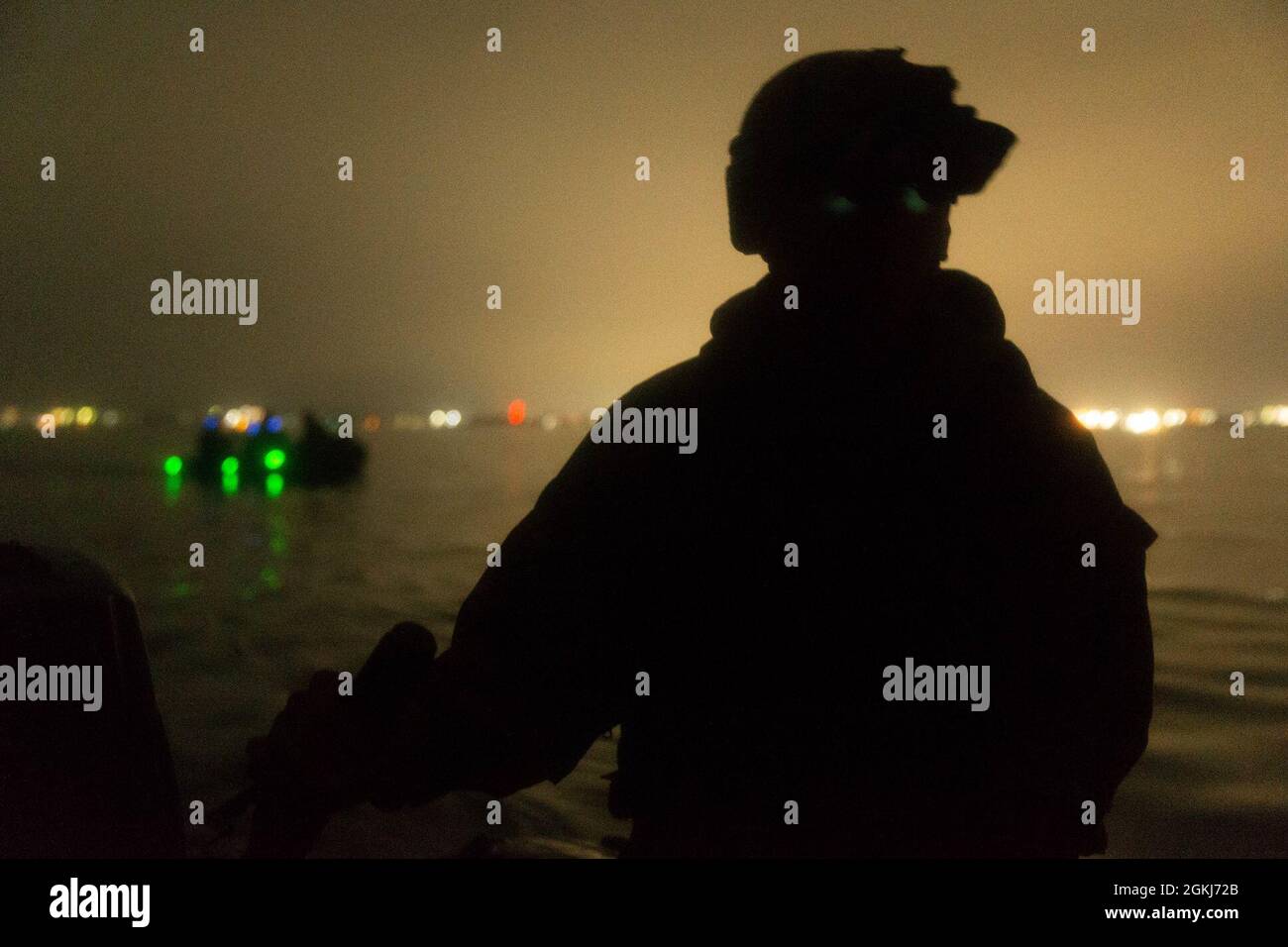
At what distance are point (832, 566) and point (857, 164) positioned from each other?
0.69m

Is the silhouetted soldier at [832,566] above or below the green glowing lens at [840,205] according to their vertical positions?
below

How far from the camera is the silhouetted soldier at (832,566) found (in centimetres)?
162

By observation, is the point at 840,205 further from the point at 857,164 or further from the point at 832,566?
the point at 832,566

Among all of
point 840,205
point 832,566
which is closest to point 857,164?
point 840,205

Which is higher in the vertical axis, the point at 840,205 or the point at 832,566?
the point at 840,205

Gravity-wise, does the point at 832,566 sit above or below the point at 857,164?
below

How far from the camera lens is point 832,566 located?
1.64 m

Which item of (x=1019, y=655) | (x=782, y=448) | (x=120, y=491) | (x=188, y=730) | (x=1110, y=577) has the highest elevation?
(x=120, y=491)

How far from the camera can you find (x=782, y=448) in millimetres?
1664

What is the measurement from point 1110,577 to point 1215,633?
358 inches
